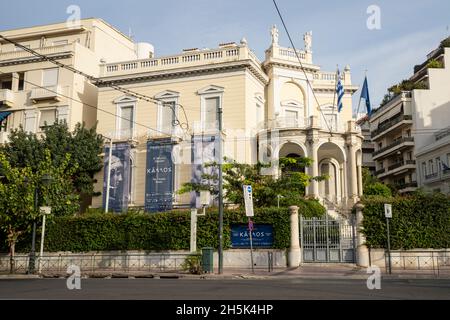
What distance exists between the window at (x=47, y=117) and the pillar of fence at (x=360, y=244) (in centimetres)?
2429

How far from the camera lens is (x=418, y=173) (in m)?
46.5

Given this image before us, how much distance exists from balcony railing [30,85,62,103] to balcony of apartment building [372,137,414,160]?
117ft

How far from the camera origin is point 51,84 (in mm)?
36000

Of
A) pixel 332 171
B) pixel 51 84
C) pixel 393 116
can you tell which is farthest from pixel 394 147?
pixel 51 84

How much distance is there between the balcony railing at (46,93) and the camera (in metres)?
34.7

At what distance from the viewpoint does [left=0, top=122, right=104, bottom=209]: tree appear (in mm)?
31453

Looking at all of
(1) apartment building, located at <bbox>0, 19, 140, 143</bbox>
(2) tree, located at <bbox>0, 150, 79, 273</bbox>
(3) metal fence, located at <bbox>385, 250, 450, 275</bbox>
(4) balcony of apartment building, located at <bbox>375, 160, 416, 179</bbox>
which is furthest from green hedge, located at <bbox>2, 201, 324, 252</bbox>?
(4) balcony of apartment building, located at <bbox>375, 160, 416, 179</bbox>

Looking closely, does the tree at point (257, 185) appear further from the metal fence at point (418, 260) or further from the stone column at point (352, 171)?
the stone column at point (352, 171)

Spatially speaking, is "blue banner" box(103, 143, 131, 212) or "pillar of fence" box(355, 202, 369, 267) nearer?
"pillar of fence" box(355, 202, 369, 267)

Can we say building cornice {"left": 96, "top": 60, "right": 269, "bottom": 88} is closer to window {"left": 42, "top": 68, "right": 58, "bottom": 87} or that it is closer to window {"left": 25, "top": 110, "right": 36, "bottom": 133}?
window {"left": 42, "top": 68, "right": 58, "bottom": 87}

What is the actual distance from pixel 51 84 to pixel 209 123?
13.1m

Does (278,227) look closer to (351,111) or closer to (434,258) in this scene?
(434,258)
